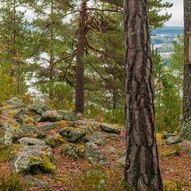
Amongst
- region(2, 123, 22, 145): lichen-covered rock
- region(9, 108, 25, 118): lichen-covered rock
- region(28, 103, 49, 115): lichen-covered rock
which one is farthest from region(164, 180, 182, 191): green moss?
region(28, 103, 49, 115): lichen-covered rock

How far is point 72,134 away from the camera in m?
9.04

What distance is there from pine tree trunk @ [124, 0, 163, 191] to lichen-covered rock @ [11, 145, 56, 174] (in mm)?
1665

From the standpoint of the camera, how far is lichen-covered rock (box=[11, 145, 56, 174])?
679cm

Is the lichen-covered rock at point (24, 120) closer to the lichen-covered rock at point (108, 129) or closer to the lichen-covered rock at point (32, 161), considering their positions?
the lichen-covered rock at point (108, 129)

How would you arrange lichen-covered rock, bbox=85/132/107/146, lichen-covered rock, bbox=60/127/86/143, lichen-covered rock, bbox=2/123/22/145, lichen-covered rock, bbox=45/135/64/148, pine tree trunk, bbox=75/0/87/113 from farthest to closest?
1. pine tree trunk, bbox=75/0/87/113
2. lichen-covered rock, bbox=85/132/107/146
3. lichen-covered rock, bbox=60/127/86/143
4. lichen-covered rock, bbox=45/135/64/148
5. lichen-covered rock, bbox=2/123/22/145

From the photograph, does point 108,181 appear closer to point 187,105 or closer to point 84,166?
point 84,166

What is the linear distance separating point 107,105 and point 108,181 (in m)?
21.8

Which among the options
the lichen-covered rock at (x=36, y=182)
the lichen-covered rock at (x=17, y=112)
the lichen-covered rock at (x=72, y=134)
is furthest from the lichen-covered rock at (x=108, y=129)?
the lichen-covered rock at (x=36, y=182)

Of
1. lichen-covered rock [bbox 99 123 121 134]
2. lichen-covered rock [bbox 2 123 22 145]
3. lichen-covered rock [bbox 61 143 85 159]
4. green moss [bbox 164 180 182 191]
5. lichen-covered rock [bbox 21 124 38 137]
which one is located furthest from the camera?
lichen-covered rock [bbox 99 123 121 134]

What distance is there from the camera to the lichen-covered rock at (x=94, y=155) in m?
8.10

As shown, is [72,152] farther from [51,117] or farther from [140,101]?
[140,101]

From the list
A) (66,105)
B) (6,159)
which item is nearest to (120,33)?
(66,105)

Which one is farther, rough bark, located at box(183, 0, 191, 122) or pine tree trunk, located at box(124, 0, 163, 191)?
rough bark, located at box(183, 0, 191, 122)

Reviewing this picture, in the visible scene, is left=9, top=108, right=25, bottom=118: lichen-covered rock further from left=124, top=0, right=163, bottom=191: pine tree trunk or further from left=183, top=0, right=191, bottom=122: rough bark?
left=124, top=0, right=163, bottom=191: pine tree trunk
